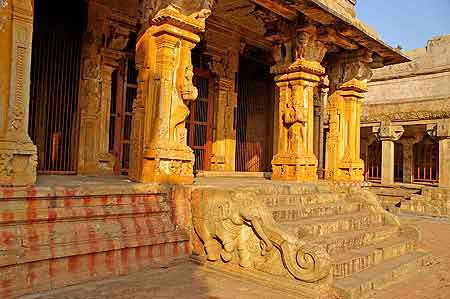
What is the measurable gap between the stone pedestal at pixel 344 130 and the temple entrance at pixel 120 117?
4.47 metres

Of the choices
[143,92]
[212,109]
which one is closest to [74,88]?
[143,92]

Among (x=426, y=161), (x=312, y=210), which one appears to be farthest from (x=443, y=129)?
(x=312, y=210)

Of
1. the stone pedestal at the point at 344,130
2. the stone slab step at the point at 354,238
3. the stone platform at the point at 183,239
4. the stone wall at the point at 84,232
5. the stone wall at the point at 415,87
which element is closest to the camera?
the stone wall at the point at 84,232

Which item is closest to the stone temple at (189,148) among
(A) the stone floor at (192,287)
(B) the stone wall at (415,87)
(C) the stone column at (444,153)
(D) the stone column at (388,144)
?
(A) the stone floor at (192,287)

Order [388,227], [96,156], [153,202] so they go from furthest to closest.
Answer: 1. [96,156]
2. [388,227]
3. [153,202]

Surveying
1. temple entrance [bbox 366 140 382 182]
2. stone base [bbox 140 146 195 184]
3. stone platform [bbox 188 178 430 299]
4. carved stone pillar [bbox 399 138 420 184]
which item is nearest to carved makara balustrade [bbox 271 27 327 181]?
stone platform [bbox 188 178 430 299]

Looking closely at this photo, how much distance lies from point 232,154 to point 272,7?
13.5ft

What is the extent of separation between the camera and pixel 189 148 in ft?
17.0

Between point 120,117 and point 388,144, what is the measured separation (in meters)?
11.9

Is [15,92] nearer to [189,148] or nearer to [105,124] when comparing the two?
[189,148]

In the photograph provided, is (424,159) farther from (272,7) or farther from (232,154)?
(272,7)

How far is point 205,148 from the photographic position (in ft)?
31.7

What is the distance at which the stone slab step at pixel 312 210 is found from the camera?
4875mm

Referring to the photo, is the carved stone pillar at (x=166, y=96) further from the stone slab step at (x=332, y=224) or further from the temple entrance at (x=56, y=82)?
the temple entrance at (x=56, y=82)
